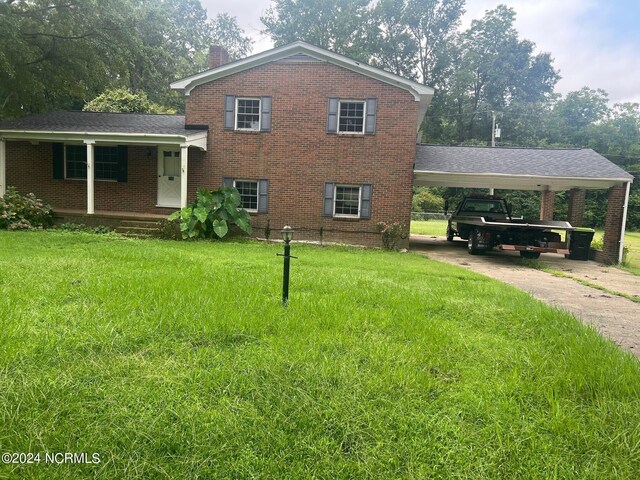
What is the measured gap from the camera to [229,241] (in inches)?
511

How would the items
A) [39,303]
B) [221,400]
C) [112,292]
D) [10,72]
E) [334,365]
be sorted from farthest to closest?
[10,72] → [112,292] → [39,303] → [334,365] → [221,400]

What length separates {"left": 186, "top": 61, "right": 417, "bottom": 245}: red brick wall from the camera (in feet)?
45.9

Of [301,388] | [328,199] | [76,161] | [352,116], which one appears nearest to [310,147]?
[352,116]

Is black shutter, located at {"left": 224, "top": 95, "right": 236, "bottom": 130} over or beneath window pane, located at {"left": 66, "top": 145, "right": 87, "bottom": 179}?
over

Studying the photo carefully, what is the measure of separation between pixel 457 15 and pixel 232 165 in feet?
134

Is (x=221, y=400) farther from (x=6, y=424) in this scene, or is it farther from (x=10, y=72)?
(x=10, y=72)

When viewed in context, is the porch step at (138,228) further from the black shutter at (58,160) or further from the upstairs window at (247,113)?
the upstairs window at (247,113)

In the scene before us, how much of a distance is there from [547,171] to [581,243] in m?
2.57

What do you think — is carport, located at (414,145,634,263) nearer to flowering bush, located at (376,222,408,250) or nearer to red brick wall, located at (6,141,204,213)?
flowering bush, located at (376,222,408,250)

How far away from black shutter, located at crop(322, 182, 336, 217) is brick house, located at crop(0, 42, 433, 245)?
3 centimetres

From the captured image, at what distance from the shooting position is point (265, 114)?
46.9 ft

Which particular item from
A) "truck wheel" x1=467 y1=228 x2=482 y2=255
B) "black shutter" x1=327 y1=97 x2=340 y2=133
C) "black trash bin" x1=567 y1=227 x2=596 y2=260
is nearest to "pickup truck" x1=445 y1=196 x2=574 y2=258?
"truck wheel" x1=467 y1=228 x2=482 y2=255

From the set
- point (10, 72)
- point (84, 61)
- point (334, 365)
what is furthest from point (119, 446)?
point (84, 61)

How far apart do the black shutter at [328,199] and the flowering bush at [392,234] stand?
187cm
